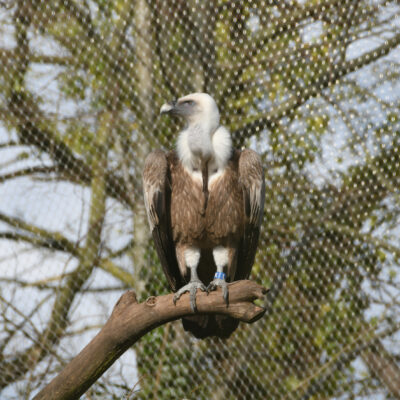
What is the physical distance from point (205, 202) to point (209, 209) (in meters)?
0.03

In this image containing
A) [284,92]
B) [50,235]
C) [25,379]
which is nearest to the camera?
[25,379]

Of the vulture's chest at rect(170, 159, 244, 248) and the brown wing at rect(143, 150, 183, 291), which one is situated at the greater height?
the brown wing at rect(143, 150, 183, 291)

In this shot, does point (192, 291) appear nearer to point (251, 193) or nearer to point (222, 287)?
point (222, 287)

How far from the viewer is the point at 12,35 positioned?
137 inches

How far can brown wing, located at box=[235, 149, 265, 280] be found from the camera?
2.12 meters

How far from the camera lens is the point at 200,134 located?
2.18 m

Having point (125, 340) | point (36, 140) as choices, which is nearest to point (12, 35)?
point (36, 140)

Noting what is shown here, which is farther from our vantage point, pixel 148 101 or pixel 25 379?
pixel 148 101

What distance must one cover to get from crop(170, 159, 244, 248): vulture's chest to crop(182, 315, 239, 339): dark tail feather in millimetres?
249

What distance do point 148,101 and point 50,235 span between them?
0.92m

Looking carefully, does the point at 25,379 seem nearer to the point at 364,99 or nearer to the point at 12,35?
the point at 12,35

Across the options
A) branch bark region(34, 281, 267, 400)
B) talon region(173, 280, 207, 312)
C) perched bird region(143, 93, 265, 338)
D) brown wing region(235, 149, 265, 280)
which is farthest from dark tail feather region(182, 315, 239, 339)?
branch bark region(34, 281, 267, 400)

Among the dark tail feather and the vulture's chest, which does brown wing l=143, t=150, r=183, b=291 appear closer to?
the vulture's chest

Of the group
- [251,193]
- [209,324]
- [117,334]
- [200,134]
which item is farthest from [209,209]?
[117,334]
